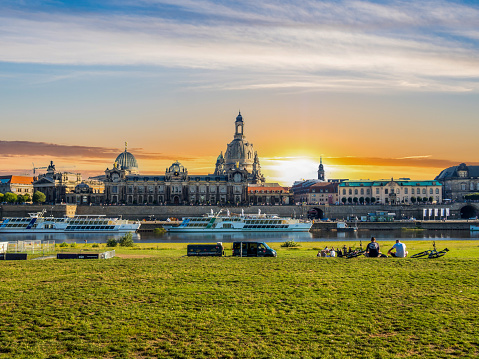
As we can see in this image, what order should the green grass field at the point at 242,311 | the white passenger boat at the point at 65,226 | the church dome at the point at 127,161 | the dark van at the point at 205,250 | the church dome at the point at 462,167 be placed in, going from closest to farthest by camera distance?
the green grass field at the point at 242,311, the dark van at the point at 205,250, the white passenger boat at the point at 65,226, the church dome at the point at 462,167, the church dome at the point at 127,161

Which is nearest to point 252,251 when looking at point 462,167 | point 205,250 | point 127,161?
point 205,250

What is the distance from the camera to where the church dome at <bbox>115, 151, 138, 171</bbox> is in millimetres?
175137

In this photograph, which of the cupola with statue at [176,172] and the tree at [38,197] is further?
the cupola with statue at [176,172]

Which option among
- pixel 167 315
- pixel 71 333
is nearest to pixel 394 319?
pixel 167 315

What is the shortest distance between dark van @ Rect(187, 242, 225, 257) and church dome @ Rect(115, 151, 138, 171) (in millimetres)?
146167

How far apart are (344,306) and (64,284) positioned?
11087mm

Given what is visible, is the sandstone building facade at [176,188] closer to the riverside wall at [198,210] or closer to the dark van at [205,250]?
the riverside wall at [198,210]

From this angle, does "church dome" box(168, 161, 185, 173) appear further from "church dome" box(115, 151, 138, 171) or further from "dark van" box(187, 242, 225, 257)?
"dark van" box(187, 242, 225, 257)

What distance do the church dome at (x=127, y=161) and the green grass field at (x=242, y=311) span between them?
497 ft

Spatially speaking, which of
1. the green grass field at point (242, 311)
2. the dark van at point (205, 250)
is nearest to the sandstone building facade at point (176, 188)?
the dark van at point (205, 250)

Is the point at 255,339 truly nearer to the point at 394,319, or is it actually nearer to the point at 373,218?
the point at 394,319

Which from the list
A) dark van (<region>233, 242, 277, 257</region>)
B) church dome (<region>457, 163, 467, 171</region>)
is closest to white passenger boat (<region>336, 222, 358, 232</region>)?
dark van (<region>233, 242, 277, 257</region>)

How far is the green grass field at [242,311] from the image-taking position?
14.2m

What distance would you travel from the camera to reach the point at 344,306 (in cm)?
1798
